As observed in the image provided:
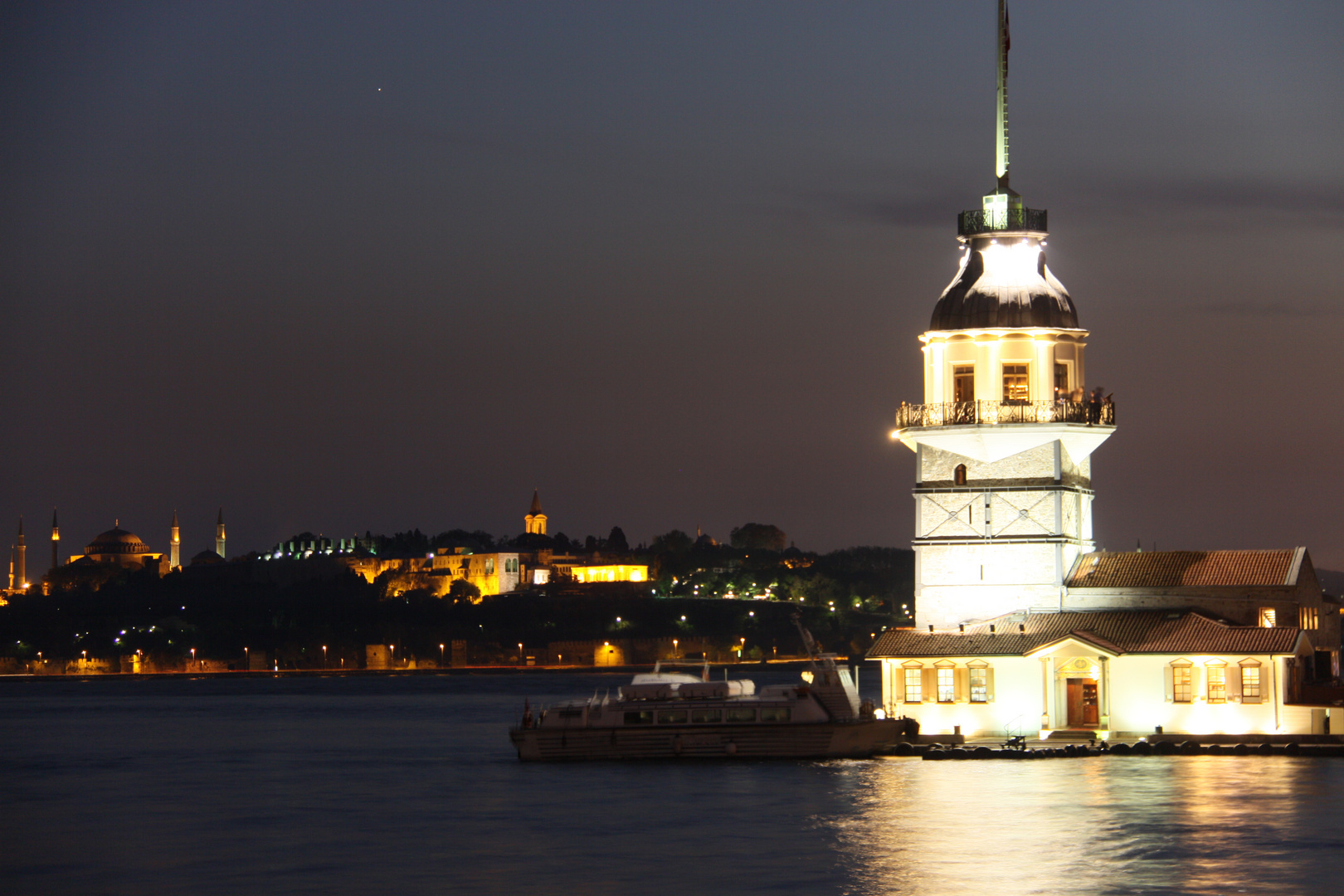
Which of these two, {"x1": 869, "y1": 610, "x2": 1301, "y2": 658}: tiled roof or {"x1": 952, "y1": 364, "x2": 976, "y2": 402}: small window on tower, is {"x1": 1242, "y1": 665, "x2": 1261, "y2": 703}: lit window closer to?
{"x1": 869, "y1": 610, "x2": 1301, "y2": 658}: tiled roof

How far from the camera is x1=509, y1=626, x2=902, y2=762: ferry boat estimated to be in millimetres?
61594

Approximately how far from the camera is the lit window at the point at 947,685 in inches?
2404

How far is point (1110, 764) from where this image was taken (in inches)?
2216

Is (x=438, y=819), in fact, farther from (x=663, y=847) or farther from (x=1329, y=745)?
(x=1329, y=745)

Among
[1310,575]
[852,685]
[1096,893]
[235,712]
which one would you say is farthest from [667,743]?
[235,712]

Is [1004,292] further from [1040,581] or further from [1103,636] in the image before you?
[1103,636]

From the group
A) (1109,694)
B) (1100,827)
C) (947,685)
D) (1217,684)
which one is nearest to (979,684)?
(947,685)

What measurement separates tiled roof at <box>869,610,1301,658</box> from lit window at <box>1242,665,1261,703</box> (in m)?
0.77

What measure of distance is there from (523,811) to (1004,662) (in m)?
15.7

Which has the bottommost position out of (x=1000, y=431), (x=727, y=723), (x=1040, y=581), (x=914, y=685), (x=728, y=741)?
(x=728, y=741)

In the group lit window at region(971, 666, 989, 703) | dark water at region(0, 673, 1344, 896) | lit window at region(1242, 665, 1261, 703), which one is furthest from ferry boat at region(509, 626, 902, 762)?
lit window at region(1242, 665, 1261, 703)

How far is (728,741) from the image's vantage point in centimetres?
6281

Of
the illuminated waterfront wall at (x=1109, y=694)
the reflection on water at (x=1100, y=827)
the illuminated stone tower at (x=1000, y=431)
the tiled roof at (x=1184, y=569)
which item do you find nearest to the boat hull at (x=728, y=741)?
→ the illuminated waterfront wall at (x=1109, y=694)

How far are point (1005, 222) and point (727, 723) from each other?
18211 mm
